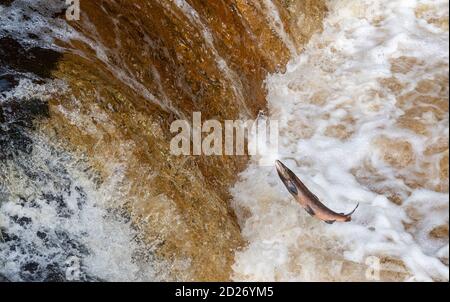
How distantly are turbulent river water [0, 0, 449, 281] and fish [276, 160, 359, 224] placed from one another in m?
0.16

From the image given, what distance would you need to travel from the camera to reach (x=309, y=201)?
131 inches

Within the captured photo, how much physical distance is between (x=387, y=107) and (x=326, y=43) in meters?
1.06

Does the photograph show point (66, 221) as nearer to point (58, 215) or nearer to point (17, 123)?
point (58, 215)

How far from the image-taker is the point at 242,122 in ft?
13.5

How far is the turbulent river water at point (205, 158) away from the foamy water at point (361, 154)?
13 mm

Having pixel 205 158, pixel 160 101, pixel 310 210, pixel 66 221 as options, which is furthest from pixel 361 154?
pixel 66 221

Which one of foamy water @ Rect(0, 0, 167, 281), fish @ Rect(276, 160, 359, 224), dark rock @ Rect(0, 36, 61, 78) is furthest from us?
fish @ Rect(276, 160, 359, 224)

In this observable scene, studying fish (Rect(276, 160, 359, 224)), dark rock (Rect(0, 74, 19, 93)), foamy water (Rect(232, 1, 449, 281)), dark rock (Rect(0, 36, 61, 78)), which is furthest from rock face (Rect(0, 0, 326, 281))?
fish (Rect(276, 160, 359, 224))

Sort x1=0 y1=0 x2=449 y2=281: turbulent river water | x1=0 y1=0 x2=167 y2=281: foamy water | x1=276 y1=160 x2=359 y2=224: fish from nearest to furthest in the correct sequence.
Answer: x1=0 y1=0 x2=167 y2=281: foamy water, x1=0 y1=0 x2=449 y2=281: turbulent river water, x1=276 y1=160 x2=359 y2=224: fish

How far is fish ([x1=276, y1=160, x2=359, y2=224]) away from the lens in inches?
131

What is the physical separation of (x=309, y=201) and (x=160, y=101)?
48.1 inches

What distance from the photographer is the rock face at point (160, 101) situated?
3141mm

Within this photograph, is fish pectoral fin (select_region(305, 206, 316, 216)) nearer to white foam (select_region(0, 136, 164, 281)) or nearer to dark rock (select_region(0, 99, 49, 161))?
white foam (select_region(0, 136, 164, 281))

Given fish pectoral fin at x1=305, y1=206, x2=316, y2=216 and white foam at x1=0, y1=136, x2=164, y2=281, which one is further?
fish pectoral fin at x1=305, y1=206, x2=316, y2=216
